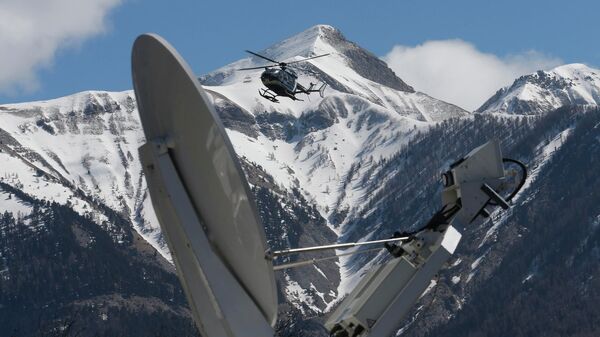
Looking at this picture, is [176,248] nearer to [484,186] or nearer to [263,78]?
[484,186]

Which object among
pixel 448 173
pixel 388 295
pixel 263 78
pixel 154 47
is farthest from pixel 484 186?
pixel 263 78

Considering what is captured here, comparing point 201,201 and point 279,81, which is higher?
point 279,81

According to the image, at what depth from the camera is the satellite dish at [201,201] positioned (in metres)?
20.3

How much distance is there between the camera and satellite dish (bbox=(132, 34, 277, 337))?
66.6ft

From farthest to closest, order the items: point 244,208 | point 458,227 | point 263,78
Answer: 1. point 263,78
2. point 458,227
3. point 244,208

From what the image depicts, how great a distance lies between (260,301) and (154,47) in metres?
4.01

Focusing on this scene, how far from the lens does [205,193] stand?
2136 centimetres

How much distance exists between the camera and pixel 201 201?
847 inches

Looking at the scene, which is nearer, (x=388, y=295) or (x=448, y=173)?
(x=388, y=295)

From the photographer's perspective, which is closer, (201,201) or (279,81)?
(201,201)

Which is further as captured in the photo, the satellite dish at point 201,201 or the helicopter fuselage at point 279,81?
the helicopter fuselage at point 279,81

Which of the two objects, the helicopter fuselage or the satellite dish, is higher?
the helicopter fuselage

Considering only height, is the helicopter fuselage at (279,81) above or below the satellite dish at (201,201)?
above

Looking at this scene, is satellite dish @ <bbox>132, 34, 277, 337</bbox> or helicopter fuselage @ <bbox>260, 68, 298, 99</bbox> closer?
satellite dish @ <bbox>132, 34, 277, 337</bbox>
